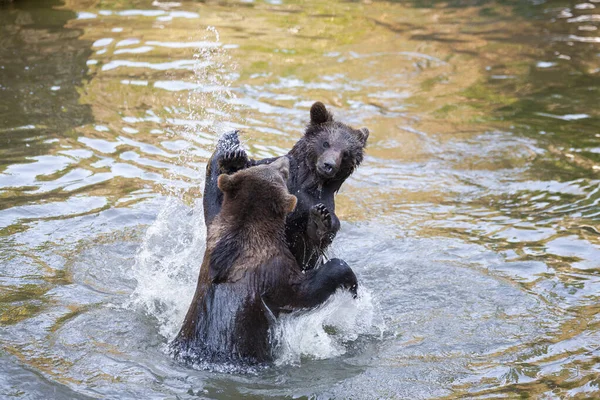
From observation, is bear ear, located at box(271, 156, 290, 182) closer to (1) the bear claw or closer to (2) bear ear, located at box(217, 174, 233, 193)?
(1) the bear claw

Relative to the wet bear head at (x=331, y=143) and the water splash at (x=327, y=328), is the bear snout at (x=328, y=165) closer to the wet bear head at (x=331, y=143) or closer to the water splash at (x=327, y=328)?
the wet bear head at (x=331, y=143)

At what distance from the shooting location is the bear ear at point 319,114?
31.8ft

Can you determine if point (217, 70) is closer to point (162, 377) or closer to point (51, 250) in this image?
point (51, 250)

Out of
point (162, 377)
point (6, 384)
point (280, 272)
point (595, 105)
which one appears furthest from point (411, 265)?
point (595, 105)

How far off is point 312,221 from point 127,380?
7.75 ft

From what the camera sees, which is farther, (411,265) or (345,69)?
(345,69)

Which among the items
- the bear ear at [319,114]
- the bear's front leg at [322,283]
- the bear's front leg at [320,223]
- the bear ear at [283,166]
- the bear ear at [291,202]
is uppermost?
the bear ear at [319,114]

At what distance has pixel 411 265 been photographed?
36.4 ft

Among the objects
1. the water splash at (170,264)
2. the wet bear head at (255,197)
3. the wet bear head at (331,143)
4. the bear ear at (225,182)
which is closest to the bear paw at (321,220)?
the wet bear head at (255,197)

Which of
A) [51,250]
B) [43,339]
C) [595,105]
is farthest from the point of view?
[595,105]

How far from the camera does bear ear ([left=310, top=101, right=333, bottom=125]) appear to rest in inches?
381

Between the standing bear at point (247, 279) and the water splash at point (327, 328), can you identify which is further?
the water splash at point (327, 328)

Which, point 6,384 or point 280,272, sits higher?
point 280,272

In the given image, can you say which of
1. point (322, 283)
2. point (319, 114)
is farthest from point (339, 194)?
point (322, 283)
